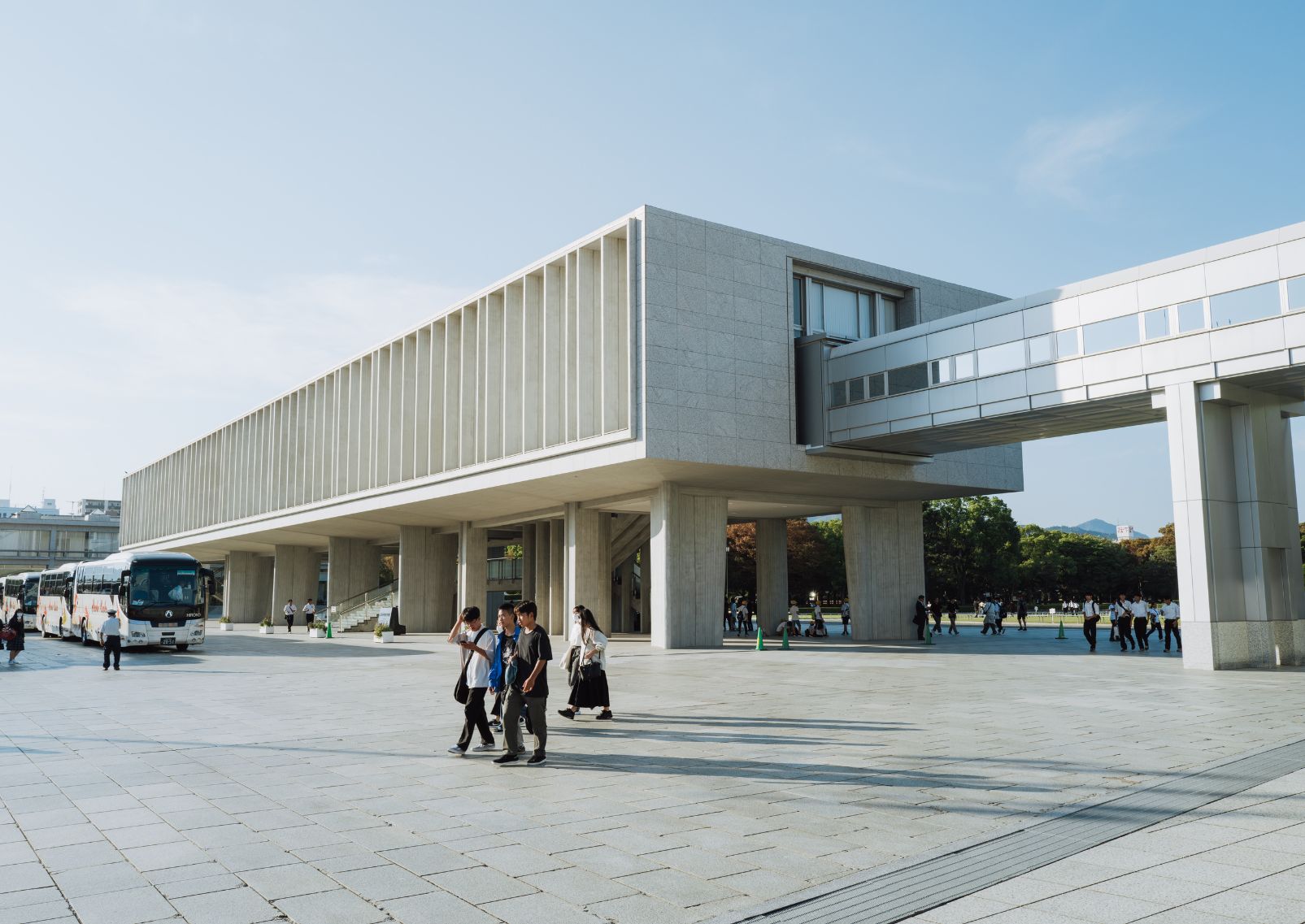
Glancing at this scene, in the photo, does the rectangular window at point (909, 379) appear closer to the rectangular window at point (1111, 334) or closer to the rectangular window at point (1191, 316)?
the rectangular window at point (1111, 334)

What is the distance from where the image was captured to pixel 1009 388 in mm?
25359

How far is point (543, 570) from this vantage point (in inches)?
1829

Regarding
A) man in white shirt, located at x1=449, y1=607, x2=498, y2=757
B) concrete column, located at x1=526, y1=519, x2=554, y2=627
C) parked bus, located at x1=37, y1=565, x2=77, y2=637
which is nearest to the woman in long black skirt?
man in white shirt, located at x1=449, y1=607, x2=498, y2=757

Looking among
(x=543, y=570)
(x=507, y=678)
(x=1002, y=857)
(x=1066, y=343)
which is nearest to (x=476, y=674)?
(x=507, y=678)

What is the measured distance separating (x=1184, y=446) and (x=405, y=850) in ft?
68.1

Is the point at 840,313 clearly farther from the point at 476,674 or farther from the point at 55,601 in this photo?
the point at 55,601

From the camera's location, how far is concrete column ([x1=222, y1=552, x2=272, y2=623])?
2712 inches

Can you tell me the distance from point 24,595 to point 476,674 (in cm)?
4653

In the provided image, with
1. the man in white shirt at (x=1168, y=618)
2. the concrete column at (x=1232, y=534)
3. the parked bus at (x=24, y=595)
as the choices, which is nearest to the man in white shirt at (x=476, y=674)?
the concrete column at (x=1232, y=534)

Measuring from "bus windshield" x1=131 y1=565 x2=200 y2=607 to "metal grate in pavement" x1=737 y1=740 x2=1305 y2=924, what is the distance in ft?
99.0

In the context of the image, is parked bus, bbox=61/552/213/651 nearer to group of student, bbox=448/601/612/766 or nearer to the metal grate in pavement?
group of student, bbox=448/601/612/766

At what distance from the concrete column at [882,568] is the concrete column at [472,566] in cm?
1742

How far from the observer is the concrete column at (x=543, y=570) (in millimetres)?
45844

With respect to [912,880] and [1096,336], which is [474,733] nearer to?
[912,880]
